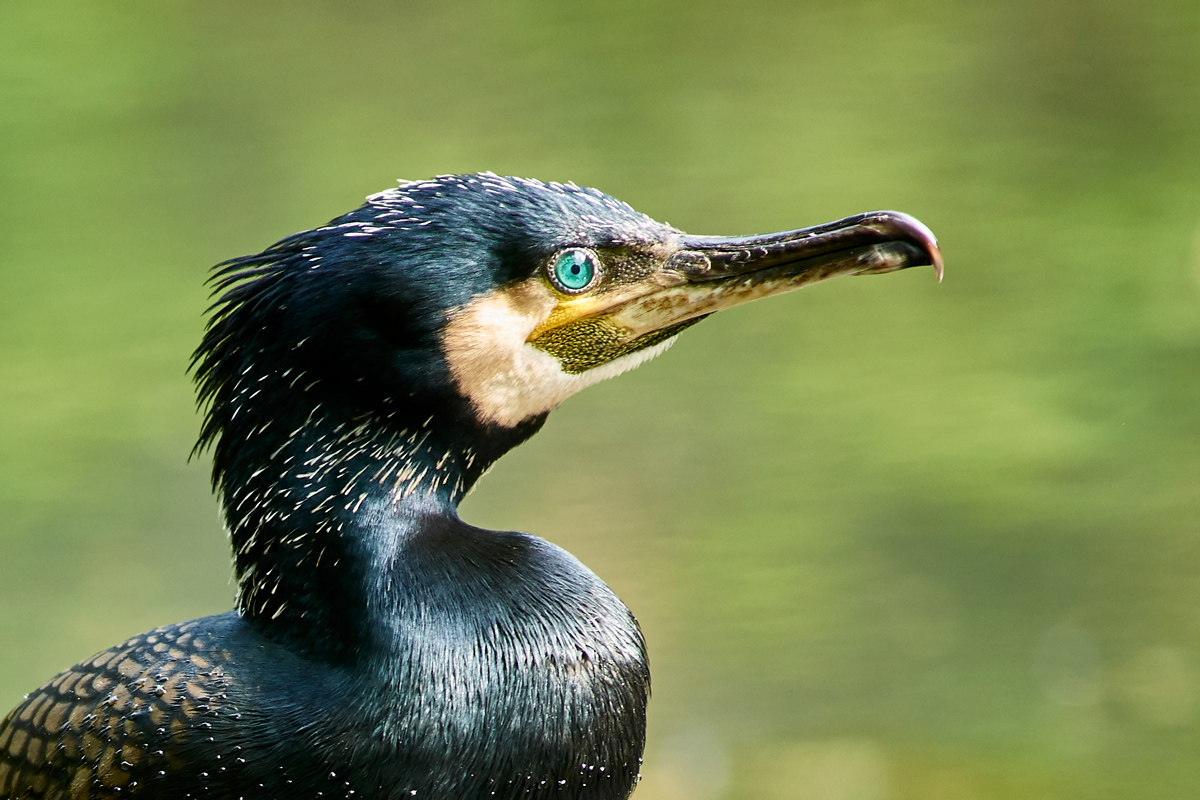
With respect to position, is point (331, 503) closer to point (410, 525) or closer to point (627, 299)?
point (410, 525)

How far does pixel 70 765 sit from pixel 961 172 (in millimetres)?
4338

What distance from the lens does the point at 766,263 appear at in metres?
2.18

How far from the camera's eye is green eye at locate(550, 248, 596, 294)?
2152mm

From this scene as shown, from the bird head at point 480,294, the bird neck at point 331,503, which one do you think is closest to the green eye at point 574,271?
the bird head at point 480,294

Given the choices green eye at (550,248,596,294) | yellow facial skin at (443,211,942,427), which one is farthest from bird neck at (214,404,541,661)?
green eye at (550,248,596,294)

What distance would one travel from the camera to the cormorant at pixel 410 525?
2.03 meters

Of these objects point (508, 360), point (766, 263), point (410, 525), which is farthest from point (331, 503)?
point (766, 263)

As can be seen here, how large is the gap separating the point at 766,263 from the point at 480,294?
17.2 inches

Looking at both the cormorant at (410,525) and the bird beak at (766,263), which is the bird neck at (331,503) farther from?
the bird beak at (766,263)

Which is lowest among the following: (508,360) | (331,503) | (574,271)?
(331,503)

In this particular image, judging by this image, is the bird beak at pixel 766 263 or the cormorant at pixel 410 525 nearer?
the cormorant at pixel 410 525

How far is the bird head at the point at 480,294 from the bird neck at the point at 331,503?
1.1 inches

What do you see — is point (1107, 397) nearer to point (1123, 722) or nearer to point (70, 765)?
point (1123, 722)

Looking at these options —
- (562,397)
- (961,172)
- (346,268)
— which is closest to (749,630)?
(961,172)
